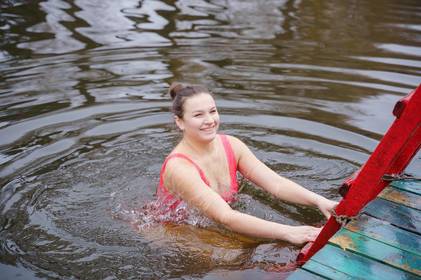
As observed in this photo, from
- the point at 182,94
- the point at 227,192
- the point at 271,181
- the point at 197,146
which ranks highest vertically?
the point at 182,94

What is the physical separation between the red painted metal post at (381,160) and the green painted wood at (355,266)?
0.35 m

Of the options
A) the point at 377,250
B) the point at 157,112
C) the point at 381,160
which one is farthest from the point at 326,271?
the point at 157,112

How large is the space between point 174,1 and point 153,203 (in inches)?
313

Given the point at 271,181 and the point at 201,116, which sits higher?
the point at 201,116

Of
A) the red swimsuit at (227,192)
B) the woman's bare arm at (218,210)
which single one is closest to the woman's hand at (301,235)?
the woman's bare arm at (218,210)

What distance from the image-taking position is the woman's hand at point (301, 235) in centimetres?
335

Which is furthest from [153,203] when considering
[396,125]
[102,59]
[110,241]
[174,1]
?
[174,1]

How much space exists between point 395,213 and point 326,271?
766 mm

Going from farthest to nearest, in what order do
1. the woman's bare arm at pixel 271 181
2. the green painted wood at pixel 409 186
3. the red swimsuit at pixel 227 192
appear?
the red swimsuit at pixel 227 192
the woman's bare arm at pixel 271 181
the green painted wood at pixel 409 186

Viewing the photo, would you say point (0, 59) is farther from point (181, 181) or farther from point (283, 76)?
point (181, 181)

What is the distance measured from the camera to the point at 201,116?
12.8 feet

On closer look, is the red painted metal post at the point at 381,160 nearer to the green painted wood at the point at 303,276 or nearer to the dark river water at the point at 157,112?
the dark river water at the point at 157,112

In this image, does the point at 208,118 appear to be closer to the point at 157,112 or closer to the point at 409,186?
the point at 409,186

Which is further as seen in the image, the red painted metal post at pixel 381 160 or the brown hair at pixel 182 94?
the brown hair at pixel 182 94
